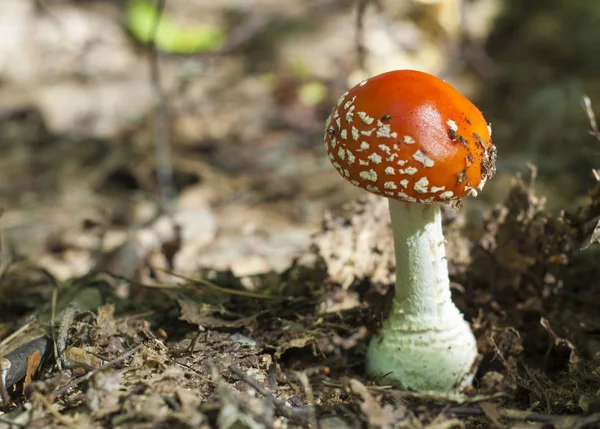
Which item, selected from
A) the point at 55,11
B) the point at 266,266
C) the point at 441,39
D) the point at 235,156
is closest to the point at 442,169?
the point at 266,266

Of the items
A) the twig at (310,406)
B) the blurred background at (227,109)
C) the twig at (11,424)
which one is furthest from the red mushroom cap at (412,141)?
the blurred background at (227,109)

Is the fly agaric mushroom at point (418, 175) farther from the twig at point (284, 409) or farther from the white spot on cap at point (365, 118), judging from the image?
the twig at point (284, 409)

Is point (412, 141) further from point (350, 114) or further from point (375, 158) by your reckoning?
point (350, 114)

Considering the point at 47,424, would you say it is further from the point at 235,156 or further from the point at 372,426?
the point at 235,156

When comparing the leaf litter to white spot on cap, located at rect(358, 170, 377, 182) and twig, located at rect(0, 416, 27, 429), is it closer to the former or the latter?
twig, located at rect(0, 416, 27, 429)

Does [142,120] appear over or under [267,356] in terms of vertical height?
over
